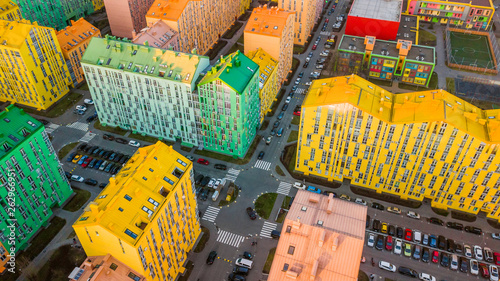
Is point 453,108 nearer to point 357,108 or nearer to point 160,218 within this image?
point 357,108

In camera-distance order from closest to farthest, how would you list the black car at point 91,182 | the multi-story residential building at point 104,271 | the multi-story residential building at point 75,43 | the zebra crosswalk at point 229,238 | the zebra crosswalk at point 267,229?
the multi-story residential building at point 104,271
the zebra crosswalk at point 229,238
the zebra crosswalk at point 267,229
the black car at point 91,182
the multi-story residential building at point 75,43

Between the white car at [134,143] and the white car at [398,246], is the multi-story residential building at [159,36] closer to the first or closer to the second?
the white car at [134,143]

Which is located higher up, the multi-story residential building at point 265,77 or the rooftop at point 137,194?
the rooftop at point 137,194

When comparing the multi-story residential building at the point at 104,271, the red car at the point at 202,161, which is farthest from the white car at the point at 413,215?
the multi-story residential building at the point at 104,271

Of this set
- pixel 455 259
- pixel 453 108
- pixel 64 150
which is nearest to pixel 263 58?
pixel 453 108

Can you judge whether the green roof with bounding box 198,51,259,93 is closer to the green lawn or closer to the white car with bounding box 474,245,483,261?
the green lawn

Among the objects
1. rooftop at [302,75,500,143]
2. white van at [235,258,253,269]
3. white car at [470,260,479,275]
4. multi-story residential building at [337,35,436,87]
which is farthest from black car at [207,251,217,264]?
multi-story residential building at [337,35,436,87]

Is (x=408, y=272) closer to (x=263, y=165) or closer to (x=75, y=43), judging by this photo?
(x=263, y=165)
